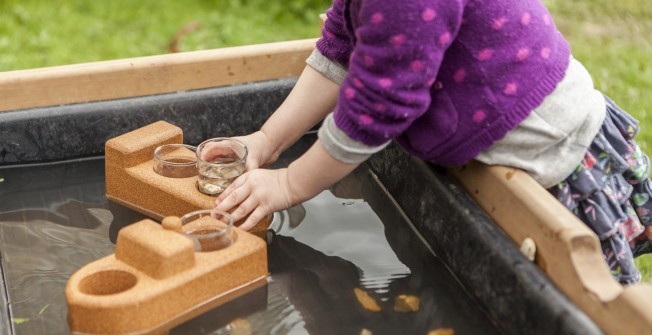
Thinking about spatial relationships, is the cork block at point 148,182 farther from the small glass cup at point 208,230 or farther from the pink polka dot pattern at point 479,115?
the pink polka dot pattern at point 479,115

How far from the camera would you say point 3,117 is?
1319 mm

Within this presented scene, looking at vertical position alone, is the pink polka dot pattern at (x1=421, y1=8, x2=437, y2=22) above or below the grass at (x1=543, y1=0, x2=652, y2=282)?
above

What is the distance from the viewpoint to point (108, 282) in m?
1.00

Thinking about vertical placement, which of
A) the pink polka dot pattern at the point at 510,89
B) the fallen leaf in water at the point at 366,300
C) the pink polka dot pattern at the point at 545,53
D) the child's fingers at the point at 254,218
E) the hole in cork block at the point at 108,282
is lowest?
the fallen leaf in water at the point at 366,300

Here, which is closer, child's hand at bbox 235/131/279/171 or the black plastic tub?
the black plastic tub

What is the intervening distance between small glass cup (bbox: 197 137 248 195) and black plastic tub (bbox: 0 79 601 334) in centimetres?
9

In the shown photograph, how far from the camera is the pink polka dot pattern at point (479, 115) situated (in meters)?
1.05

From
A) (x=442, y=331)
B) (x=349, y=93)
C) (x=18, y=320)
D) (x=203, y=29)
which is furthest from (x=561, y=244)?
(x=203, y=29)

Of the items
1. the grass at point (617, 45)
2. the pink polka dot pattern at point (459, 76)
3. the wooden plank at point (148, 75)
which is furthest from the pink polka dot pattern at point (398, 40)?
the grass at point (617, 45)

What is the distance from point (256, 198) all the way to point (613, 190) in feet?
1.49

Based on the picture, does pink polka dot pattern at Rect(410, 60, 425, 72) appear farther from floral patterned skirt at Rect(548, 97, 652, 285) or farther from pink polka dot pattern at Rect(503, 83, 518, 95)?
floral patterned skirt at Rect(548, 97, 652, 285)

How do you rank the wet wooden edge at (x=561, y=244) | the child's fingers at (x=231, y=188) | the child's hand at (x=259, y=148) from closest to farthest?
the wet wooden edge at (x=561, y=244) → the child's fingers at (x=231, y=188) → the child's hand at (x=259, y=148)

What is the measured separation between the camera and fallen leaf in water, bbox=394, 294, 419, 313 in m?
1.06

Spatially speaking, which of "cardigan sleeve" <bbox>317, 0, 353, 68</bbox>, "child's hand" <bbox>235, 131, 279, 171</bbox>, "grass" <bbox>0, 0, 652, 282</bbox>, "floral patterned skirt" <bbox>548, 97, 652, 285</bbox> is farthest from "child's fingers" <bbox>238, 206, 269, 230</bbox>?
"grass" <bbox>0, 0, 652, 282</bbox>
